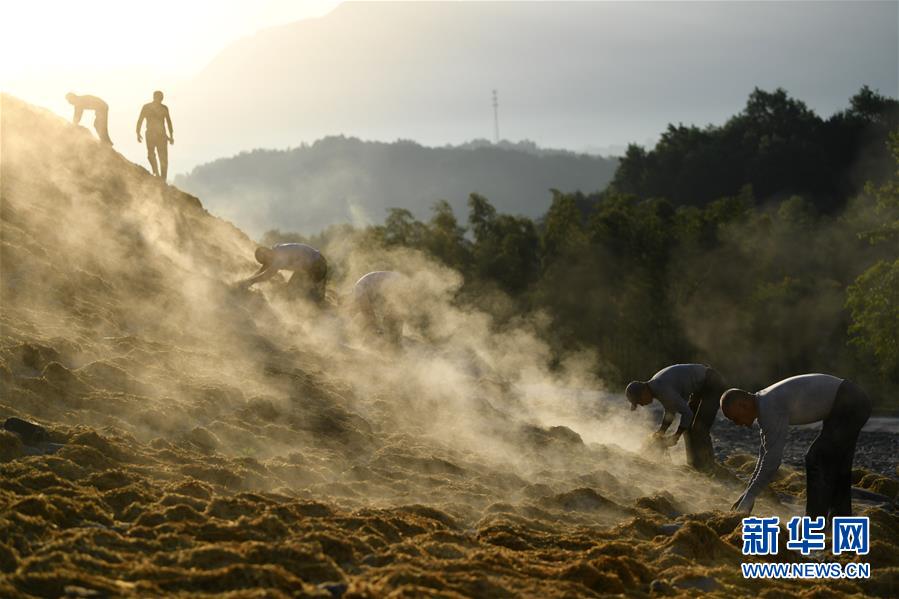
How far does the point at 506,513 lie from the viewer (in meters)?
8.12

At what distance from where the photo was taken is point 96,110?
56.8 feet

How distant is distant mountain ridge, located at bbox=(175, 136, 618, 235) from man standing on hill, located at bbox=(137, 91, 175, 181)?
151 metres

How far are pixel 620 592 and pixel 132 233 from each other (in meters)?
10.5

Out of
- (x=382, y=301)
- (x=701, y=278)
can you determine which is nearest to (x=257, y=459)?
(x=382, y=301)

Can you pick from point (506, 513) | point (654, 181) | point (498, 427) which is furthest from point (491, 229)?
point (506, 513)

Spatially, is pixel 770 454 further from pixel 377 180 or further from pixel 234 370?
pixel 377 180

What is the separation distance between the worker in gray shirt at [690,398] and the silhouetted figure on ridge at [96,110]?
35.6ft

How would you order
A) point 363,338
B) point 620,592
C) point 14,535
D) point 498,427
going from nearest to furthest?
point 14,535 < point 620,592 < point 498,427 < point 363,338

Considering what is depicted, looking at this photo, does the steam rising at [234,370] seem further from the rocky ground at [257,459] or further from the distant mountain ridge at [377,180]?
the distant mountain ridge at [377,180]

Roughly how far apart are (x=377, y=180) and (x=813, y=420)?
176951 mm

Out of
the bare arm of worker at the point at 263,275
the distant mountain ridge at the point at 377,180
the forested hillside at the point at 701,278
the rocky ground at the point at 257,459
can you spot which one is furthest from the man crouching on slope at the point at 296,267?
the distant mountain ridge at the point at 377,180

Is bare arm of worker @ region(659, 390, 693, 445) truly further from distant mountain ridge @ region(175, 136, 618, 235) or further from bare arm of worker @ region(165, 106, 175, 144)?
distant mountain ridge @ region(175, 136, 618, 235)

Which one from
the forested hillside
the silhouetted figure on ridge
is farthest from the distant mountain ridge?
the silhouetted figure on ridge

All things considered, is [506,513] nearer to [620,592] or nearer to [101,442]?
[620,592]
